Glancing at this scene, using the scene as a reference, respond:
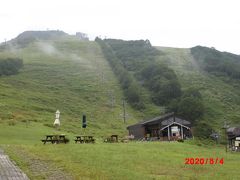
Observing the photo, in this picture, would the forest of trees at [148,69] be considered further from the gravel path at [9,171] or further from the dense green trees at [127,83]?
the gravel path at [9,171]

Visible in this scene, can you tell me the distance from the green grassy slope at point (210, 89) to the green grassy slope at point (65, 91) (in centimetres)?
2017

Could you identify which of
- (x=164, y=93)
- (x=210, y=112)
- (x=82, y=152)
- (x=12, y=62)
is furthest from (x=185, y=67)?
(x=82, y=152)

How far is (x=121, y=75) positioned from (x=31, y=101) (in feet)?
147

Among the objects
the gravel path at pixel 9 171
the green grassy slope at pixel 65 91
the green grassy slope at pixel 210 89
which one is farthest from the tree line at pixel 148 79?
the gravel path at pixel 9 171

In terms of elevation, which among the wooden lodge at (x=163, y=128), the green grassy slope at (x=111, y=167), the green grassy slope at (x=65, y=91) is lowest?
the green grassy slope at (x=111, y=167)

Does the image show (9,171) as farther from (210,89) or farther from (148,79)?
(148,79)

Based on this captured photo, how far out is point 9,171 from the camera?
16.2 m

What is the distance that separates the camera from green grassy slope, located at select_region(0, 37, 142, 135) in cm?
7431

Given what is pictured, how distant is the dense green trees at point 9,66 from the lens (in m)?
118

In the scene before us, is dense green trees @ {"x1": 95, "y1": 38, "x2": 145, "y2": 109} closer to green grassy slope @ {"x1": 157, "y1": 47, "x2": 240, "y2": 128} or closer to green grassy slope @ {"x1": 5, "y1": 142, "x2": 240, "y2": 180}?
green grassy slope @ {"x1": 157, "y1": 47, "x2": 240, "y2": 128}

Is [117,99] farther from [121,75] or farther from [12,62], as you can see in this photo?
[12,62]

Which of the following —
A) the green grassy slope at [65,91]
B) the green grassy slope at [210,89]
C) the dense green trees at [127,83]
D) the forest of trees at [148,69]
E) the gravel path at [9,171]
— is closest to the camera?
the gravel path at [9,171]

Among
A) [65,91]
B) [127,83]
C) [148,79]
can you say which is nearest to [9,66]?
[65,91]

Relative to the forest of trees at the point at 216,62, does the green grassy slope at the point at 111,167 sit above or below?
below
